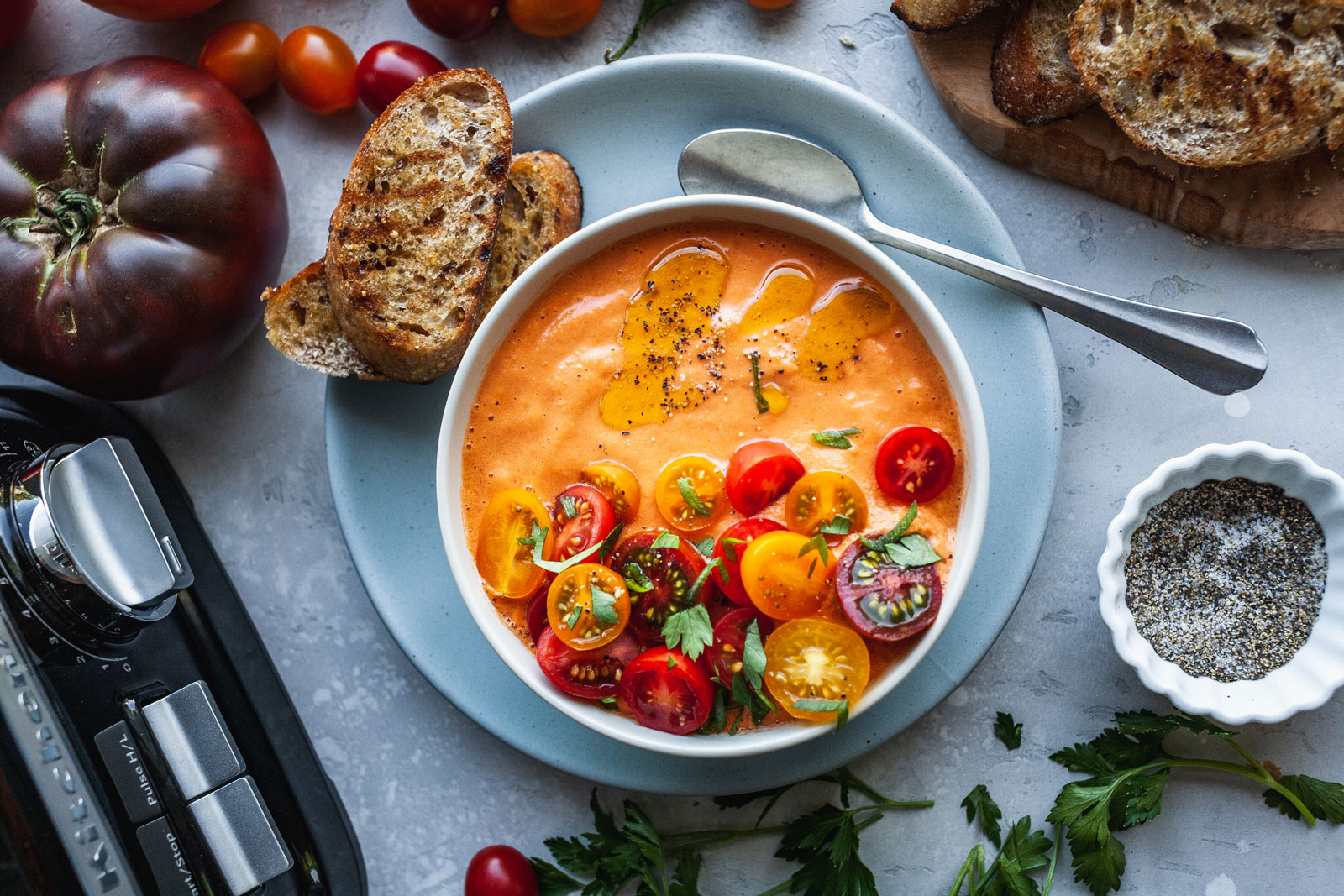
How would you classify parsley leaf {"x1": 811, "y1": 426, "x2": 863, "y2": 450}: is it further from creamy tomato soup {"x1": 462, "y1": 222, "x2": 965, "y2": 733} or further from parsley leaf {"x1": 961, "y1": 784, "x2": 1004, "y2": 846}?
parsley leaf {"x1": 961, "y1": 784, "x2": 1004, "y2": 846}

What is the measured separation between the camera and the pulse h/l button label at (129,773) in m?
2.03

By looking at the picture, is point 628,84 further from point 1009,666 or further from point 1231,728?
point 1231,728

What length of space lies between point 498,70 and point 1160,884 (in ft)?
9.76

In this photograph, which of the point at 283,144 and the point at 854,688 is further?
the point at 283,144

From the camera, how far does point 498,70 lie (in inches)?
111

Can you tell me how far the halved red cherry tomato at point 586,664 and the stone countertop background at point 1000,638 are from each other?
66cm

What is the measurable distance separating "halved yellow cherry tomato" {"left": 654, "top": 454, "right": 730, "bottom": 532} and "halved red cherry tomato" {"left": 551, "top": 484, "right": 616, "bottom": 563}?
0.13m

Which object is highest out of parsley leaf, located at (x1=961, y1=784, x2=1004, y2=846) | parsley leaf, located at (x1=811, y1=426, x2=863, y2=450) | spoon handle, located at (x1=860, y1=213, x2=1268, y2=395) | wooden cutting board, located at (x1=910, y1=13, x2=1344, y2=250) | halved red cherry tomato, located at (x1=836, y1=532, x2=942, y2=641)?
wooden cutting board, located at (x1=910, y1=13, x2=1344, y2=250)

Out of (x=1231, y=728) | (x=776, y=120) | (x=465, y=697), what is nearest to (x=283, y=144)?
(x=776, y=120)

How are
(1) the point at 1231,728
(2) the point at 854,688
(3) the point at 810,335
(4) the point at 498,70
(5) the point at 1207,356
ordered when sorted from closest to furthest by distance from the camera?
(2) the point at 854,688, (3) the point at 810,335, (5) the point at 1207,356, (1) the point at 1231,728, (4) the point at 498,70

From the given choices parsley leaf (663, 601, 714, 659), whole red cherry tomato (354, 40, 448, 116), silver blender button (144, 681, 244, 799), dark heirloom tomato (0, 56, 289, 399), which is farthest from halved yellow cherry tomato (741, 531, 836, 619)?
whole red cherry tomato (354, 40, 448, 116)

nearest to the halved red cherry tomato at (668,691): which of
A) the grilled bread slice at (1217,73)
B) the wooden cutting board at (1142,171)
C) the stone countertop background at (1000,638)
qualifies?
the stone countertop background at (1000,638)

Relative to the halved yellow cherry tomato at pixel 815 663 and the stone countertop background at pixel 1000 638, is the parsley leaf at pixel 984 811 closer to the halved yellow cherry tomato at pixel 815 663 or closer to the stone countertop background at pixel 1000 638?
the stone countertop background at pixel 1000 638

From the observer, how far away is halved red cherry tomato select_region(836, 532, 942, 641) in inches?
80.9
